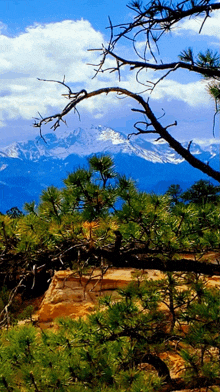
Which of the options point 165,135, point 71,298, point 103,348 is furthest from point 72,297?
point 165,135

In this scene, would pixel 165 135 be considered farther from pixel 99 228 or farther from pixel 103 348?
pixel 103 348

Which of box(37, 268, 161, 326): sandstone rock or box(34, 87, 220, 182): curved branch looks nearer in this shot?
box(34, 87, 220, 182): curved branch

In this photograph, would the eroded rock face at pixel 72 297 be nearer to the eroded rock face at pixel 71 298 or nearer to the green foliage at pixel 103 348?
the eroded rock face at pixel 71 298

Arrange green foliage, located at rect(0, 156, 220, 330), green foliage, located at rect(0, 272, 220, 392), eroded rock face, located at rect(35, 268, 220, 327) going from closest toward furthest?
green foliage, located at rect(0, 272, 220, 392), green foliage, located at rect(0, 156, 220, 330), eroded rock face, located at rect(35, 268, 220, 327)

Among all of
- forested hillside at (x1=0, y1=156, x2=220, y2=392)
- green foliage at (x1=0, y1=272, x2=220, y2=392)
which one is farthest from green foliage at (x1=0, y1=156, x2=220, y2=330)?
green foliage at (x1=0, y1=272, x2=220, y2=392)

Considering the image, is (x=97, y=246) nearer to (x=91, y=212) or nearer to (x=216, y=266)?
(x=91, y=212)

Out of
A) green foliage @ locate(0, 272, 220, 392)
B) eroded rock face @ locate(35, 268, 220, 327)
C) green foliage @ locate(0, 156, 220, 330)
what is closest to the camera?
green foliage @ locate(0, 272, 220, 392)

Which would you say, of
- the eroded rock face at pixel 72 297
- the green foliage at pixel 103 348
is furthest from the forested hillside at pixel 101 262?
the eroded rock face at pixel 72 297

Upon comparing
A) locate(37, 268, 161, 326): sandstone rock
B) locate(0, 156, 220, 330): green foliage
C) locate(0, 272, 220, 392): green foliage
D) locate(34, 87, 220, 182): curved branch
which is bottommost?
locate(0, 272, 220, 392): green foliage

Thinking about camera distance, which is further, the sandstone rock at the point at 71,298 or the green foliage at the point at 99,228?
the sandstone rock at the point at 71,298

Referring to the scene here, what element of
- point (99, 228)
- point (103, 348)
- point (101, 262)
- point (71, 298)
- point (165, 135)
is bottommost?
point (103, 348)

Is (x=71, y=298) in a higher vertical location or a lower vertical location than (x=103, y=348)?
higher

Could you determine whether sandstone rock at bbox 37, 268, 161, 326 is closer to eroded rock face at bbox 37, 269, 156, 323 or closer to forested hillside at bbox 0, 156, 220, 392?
eroded rock face at bbox 37, 269, 156, 323

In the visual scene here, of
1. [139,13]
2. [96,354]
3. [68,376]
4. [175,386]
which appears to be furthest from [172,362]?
[139,13]
